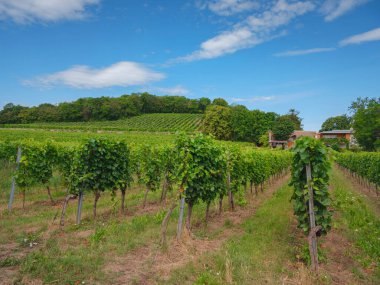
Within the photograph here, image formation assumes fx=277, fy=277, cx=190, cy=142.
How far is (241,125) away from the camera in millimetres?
76250

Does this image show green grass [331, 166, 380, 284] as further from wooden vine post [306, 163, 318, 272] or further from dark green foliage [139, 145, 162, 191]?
dark green foliage [139, 145, 162, 191]

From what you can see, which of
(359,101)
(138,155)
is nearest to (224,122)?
(359,101)

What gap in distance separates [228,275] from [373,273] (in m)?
3.14

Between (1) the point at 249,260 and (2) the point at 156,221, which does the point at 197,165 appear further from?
(1) the point at 249,260

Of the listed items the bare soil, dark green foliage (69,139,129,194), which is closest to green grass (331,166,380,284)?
the bare soil

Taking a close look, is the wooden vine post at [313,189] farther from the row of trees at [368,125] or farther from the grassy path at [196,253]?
the row of trees at [368,125]

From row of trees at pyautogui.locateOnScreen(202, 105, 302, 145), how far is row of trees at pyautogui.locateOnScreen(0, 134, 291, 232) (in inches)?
2396

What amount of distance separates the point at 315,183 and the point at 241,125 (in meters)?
71.2

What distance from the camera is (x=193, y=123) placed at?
93.4 meters

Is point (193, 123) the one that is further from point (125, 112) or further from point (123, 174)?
point (123, 174)

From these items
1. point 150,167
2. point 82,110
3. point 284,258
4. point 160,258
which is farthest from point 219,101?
point 160,258

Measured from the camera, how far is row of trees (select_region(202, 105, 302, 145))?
7575 centimetres

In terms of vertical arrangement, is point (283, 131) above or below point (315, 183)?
above

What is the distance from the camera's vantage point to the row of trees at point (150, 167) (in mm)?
7582
